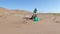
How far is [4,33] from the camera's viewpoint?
23.9 ft

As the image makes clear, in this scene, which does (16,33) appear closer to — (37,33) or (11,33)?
(11,33)

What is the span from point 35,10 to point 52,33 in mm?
6407

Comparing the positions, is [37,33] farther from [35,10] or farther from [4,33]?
[35,10]

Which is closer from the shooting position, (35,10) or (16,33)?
(16,33)

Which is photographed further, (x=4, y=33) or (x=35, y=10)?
(x=35, y=10)

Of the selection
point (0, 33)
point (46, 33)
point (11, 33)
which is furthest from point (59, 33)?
point (0, 33)

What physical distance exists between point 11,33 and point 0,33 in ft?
1.73

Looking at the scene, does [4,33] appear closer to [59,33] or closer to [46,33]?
[46,33]

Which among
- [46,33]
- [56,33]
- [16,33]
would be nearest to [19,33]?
[16,33]

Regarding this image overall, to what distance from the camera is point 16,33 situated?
734 centimetres

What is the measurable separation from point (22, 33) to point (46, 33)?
118 cm

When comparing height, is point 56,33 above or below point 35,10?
below

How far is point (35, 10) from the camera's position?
13633mm

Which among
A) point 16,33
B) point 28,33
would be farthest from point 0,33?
point 28,33
